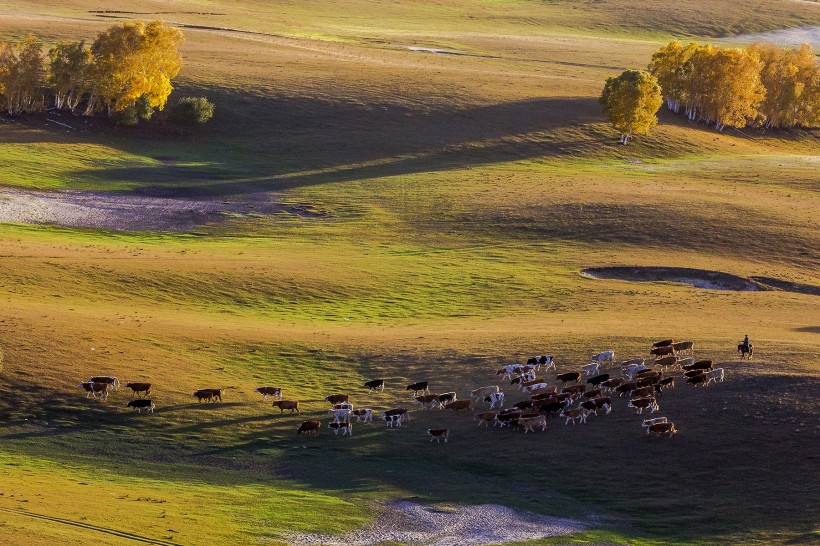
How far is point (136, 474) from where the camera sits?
33656 mm

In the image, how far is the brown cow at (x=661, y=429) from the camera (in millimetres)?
35406

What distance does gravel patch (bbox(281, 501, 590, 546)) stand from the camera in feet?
96.9

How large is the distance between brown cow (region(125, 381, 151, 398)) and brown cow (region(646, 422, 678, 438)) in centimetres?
1630

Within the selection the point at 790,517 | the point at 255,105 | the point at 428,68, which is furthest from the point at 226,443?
the point at 428,68

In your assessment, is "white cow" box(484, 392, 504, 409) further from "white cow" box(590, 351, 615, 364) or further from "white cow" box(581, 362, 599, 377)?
"white cow" box(590, 351, 615, 364)

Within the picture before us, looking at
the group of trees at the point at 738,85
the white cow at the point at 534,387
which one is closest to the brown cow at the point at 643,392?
the white cow at the point at 534,387

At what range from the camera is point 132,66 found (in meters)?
90.5

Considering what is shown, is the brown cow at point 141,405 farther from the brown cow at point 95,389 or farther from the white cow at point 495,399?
the white cow at point 495,399

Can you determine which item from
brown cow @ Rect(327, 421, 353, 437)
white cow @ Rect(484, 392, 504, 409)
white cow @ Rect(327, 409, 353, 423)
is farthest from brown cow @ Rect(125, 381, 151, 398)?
white cow @ Rect(484, 392, 504, 409)

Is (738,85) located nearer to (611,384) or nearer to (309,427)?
(611,384)

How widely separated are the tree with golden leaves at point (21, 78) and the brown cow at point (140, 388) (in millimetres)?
55569

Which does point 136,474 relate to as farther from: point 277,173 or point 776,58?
point 776,58

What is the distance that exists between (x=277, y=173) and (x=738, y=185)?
32.6 m

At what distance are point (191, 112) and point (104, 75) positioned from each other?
727 centimetres
